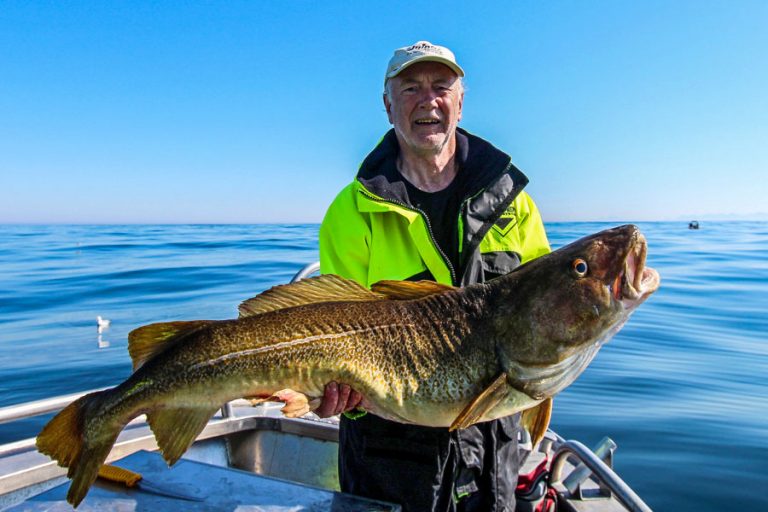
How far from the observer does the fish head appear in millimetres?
2199

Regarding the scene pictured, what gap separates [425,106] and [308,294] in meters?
1.51

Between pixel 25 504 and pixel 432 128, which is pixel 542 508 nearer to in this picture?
pixel 432 128

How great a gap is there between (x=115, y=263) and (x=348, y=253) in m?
24.9

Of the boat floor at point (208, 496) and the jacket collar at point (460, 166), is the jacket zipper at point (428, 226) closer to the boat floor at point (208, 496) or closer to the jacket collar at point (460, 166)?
the jacket collar at point (460, 166)

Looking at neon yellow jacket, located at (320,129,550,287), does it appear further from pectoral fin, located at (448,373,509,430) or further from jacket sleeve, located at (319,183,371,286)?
pectoral fin, located at (448,373,509,430)

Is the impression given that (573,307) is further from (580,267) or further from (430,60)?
(430,60)

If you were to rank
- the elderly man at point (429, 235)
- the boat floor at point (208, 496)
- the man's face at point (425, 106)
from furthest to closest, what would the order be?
1. the man's face at point (425, 106)
2. the elderly man at point (429, 235)
3. the boat floor at point (208, 496)

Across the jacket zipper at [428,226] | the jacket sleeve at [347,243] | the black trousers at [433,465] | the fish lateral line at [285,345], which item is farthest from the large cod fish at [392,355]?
the jacket sleeve at [347,243]

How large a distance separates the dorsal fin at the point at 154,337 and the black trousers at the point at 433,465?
1.11 meters

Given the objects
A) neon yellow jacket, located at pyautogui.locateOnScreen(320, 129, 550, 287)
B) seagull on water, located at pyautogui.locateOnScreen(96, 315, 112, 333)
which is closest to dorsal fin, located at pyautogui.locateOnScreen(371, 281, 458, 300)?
neon yellow jacket, located at pyautogui.locateOnScreen(320, 129, 550, 287)

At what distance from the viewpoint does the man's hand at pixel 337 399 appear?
2.44 m

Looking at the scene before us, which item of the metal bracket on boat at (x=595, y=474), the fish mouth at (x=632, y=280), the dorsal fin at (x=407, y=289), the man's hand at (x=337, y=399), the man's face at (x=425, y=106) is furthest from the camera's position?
the man's face at (x=425, y=106)

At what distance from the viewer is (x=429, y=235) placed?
318 centimetres

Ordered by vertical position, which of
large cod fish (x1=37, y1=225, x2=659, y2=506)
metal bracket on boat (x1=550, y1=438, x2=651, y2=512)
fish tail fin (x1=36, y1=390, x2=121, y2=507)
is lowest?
metal bracket on boat (x1=550, y1=438, x2=651, y2=512)
